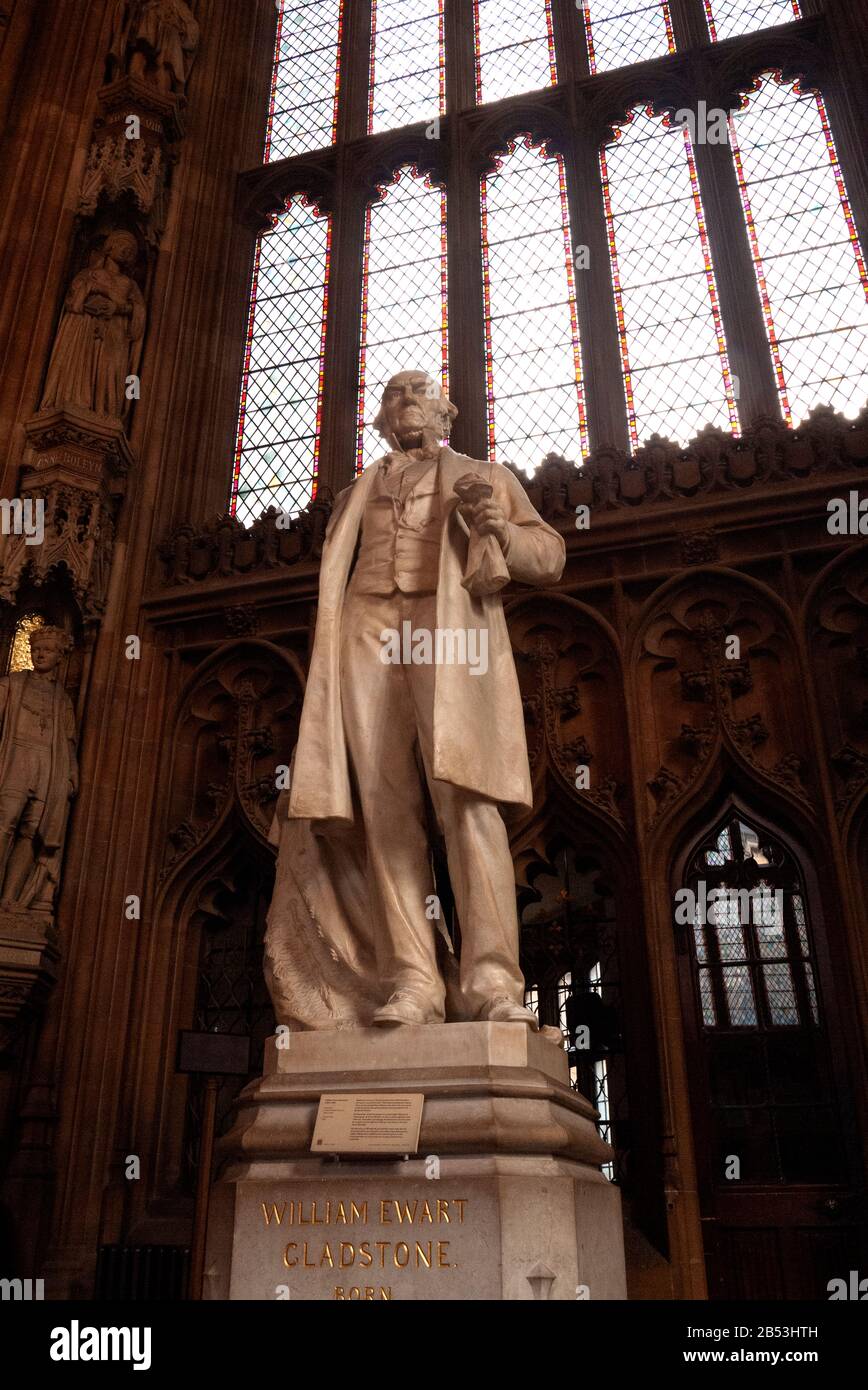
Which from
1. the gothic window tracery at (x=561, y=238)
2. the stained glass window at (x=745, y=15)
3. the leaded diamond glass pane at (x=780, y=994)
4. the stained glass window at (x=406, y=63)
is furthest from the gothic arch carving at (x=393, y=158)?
the leaded diamond glass pane at (x=780, y=994)

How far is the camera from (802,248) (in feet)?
25.1

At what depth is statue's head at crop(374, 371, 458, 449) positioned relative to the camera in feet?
13.7

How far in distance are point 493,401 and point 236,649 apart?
2479 millimetres

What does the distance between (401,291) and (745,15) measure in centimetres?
338

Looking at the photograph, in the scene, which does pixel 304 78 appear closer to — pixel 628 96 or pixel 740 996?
pixel 628 96

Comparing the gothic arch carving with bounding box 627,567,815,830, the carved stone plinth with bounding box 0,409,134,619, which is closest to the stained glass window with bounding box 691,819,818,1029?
the gothic arch carving with bounding box 627,567,815,830

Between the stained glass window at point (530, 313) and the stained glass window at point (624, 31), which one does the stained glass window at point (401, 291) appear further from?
the stained glass window at point (624, 31)

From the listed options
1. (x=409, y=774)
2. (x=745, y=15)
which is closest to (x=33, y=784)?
(x=409, y=774)

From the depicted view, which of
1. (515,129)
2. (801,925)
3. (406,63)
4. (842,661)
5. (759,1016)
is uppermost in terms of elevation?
(406,63)

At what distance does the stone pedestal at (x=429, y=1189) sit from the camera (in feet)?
8.87

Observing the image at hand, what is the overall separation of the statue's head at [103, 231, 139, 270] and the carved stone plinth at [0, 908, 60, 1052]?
15.3ft

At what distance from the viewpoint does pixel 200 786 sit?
6.98m

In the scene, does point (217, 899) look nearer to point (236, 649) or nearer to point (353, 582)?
point (236, 649)

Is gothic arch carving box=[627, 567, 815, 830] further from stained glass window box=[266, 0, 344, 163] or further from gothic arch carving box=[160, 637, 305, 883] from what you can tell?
stained glass window box=[266, 0, 344, 163]
